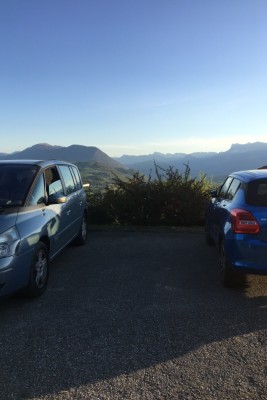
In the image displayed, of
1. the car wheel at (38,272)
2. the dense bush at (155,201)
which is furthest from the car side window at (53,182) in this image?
the dense bush at (155,201)

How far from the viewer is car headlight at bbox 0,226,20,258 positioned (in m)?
4.34

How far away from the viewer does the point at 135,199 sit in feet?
38.3

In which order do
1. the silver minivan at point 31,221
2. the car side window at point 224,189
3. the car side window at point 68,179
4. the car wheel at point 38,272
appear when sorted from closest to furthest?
1. the silver minivan at point 31,221
2. the car wheel at point 38,272
3. the car side window at point 224,189
4. the car side window at point 68,179

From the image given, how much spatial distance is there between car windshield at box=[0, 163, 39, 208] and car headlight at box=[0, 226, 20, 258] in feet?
2.42

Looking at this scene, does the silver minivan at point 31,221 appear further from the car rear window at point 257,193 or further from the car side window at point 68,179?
the car rear window at point 257,193

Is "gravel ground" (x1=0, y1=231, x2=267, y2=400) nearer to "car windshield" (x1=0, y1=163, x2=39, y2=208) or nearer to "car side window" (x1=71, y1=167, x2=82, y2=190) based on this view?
"car windshield" (x1=0, y1=163, x2=39, y2=208)

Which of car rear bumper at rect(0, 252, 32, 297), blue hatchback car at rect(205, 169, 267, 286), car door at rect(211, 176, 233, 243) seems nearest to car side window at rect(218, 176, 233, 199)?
car door at rect(211, 176, 233, 243)

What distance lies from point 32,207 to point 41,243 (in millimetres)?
504

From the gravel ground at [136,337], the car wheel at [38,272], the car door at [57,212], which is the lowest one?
the gravel ground at [136,337]

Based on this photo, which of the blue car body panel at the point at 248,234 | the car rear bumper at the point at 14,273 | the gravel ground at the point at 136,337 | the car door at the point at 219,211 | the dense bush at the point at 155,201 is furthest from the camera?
the dense bush at the point at 155,201

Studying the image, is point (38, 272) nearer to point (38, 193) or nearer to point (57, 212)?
point (38, 193)

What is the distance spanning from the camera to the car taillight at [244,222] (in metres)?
4.81

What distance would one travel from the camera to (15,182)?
5711 mm

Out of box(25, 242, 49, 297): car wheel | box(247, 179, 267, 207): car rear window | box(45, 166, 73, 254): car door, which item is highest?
box(247, 179, 267, 207): car rear window
